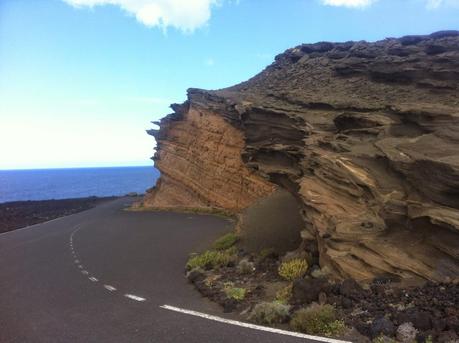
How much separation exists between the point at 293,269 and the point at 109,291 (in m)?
4.87

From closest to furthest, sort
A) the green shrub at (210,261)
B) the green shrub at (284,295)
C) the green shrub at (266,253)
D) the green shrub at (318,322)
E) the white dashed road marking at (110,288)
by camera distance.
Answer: the green shrub at (318,322)
the green shrub at (284,295)
the white dashed road marking at (110,288)
the green shrub at (210,261)
the green shrub at (266,253)

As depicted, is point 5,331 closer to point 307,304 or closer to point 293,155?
point 307,304

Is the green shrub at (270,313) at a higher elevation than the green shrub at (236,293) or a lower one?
higher

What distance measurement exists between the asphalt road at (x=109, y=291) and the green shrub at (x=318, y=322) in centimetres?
51

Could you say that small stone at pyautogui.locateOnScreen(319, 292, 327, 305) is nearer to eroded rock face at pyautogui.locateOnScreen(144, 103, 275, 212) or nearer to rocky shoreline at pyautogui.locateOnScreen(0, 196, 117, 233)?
eroded rock face at pyautogui.locateOnScreen(144, 103, 275, 212)

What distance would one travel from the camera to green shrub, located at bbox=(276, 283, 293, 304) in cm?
1073

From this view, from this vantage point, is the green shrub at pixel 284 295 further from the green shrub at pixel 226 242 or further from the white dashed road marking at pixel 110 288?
the green shrub at pixel 226 242

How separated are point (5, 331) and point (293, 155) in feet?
31.2

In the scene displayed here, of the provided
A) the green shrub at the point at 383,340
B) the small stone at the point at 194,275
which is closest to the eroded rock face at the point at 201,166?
the small stone at the point at 194,275

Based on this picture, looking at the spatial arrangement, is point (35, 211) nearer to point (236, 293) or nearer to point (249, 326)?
point (236, 293)

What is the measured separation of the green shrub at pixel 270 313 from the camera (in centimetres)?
957

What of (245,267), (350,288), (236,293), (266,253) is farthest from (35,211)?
(350,288)

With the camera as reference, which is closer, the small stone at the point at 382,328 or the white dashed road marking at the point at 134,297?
the small stone at the point at 382,328

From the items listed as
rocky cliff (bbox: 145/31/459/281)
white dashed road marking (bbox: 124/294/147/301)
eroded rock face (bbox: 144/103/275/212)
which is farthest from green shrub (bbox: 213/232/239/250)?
eroded rock face (bbox: 144/103/275/212)
